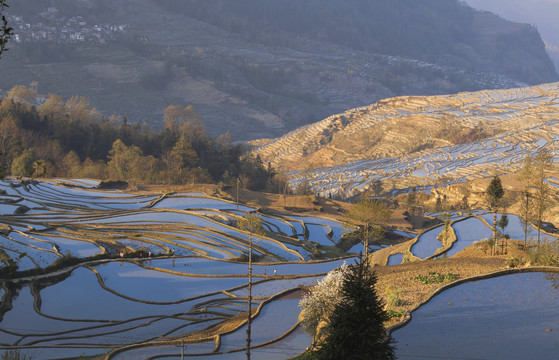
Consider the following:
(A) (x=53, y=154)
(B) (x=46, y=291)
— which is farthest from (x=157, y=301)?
(A) (x=53, y=154)

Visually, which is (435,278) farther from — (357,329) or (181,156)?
(181,156)

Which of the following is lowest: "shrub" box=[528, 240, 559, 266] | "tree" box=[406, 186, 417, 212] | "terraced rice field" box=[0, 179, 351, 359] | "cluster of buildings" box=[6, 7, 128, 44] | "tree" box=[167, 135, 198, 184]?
"terraced rice field" box=[0, 179, 351, 359]

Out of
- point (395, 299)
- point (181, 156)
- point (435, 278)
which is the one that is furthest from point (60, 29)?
point (395, 299)

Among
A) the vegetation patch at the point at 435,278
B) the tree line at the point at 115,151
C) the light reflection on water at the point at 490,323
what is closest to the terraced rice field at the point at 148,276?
the light reflection on water at the point at 490,323

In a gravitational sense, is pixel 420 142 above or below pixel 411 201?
above

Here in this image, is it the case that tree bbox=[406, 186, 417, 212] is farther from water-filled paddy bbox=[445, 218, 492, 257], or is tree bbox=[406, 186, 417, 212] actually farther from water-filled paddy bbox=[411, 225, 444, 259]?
water-filled paddy bbox=[411, 225, 444, 259]

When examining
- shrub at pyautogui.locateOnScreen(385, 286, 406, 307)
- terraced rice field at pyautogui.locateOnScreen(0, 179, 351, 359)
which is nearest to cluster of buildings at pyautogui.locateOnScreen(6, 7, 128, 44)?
terraced rice field at pyautogui.locateOnScreen(0, 179, 351, 359)

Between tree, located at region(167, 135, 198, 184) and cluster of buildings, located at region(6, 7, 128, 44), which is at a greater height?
cluster of buildings, located at region(6, 7, 128, 44)

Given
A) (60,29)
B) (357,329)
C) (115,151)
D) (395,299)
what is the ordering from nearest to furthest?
(357,329)
(395,299)
(115,151)
(60,29)
